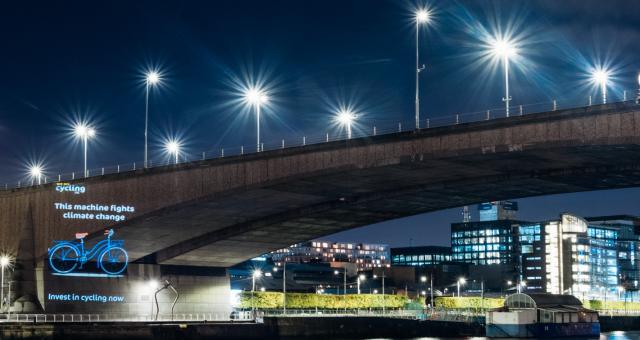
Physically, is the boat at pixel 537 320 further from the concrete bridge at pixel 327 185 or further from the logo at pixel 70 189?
the logo at pixel 70 189

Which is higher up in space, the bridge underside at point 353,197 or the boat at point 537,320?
the bridge underside at point 353,197

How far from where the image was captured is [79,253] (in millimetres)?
98062

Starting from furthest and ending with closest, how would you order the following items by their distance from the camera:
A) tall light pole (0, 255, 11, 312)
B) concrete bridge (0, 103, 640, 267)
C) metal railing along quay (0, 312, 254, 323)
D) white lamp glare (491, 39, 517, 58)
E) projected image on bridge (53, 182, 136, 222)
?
projected image on bridge (53, 182, 136, 222)
tall light pole (0, 255, 11, 312)
metal railing along quay (0, 312, 254, 323)
white lamp glare (491, 39, 517, 58)
concrete bridge (0, 103, 640, 267)

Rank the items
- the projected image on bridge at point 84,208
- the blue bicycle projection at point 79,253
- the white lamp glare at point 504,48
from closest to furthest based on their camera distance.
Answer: the white lamp glare at point 504,48
the projected image on bridge at point 84,208
the blue bicycle projection at point 79,253

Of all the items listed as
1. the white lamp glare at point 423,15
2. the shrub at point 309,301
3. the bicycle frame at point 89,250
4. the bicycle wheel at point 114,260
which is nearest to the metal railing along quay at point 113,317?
the bicycle wheel at point 114,260

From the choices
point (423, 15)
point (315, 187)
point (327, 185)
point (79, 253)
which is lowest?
point (79, 253)

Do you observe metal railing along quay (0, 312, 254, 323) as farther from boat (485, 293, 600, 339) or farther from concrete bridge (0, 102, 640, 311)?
boat (485, 293, 600, 339)

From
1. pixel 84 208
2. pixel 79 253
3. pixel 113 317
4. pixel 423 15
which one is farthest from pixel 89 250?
pixel 423 15

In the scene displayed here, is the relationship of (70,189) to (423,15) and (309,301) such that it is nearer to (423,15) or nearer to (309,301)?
(309,301)

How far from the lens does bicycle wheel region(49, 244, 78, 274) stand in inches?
3826

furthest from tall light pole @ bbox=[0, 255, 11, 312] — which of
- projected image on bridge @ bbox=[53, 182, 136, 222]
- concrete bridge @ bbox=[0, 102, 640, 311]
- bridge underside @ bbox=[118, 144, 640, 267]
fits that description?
bridge underside @ bbox=[118, 144, 640, 267]

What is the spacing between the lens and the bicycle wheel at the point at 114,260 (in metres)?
100

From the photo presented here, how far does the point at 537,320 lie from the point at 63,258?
162ft

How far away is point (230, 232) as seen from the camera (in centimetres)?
10556
